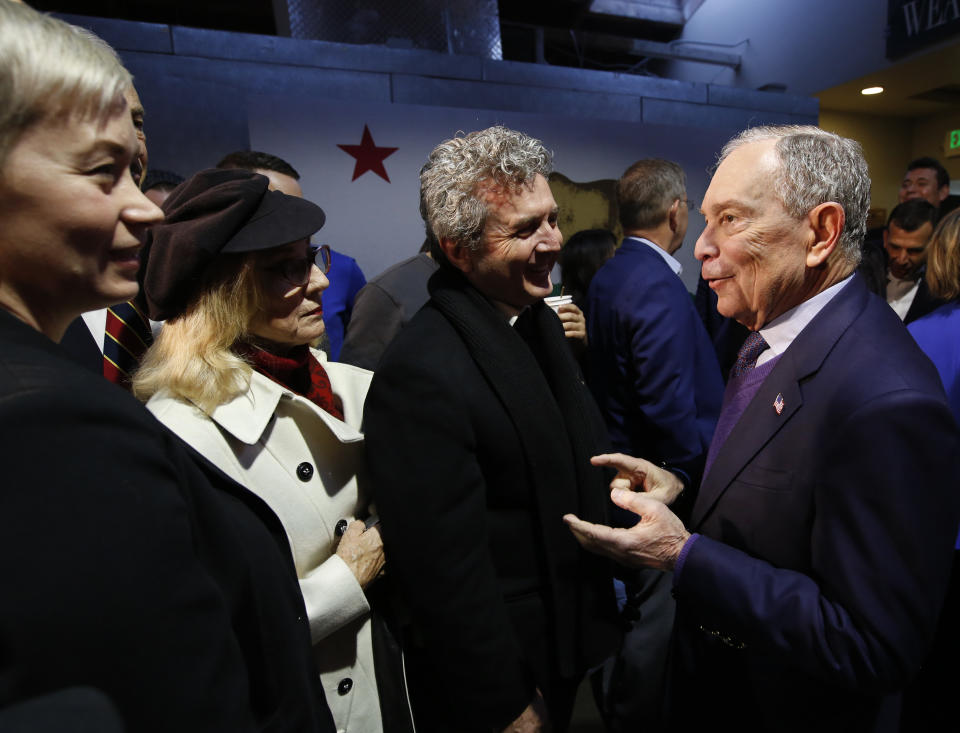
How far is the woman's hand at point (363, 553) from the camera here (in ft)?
4.27

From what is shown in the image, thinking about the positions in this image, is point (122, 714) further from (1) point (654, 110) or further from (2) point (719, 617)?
(1) point (654, 110)

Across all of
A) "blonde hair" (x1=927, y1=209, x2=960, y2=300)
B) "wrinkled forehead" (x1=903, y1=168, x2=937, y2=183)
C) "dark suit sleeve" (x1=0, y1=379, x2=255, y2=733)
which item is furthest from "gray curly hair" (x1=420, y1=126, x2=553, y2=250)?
"wrinkled forehead" (x1=903, y1=168, x2=937, y2=183)

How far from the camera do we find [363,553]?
1.32 metres

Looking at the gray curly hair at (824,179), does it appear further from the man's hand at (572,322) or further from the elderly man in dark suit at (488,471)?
the man's hand at (572,322)

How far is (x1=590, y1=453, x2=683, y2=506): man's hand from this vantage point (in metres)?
1.45

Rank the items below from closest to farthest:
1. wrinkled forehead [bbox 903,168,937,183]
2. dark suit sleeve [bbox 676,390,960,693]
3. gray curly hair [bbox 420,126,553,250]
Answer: dark suit sleeve [bbox 676,390,960,693]
gray curly hair [bbox 420,126,553,250]
wrinkled forehead [bbox 903,168,937,183]

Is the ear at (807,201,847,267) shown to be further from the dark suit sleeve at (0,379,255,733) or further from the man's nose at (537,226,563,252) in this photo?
the dark suit sleeve at (0,379,255,733)

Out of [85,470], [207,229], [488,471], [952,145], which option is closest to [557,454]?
[488,471]

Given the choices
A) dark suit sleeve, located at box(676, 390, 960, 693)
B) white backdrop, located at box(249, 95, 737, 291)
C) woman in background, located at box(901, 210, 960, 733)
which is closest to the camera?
dark suit sleeve, located at box(676, 390, 960, 693)

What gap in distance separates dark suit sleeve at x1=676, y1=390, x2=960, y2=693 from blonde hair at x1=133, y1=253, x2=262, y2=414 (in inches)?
49.5

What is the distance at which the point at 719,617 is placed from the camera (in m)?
1.15

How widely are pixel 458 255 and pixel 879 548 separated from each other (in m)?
1.16

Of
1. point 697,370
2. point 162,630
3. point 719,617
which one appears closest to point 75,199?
point 162,630

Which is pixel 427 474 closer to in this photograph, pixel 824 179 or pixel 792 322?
pixel 792 322
